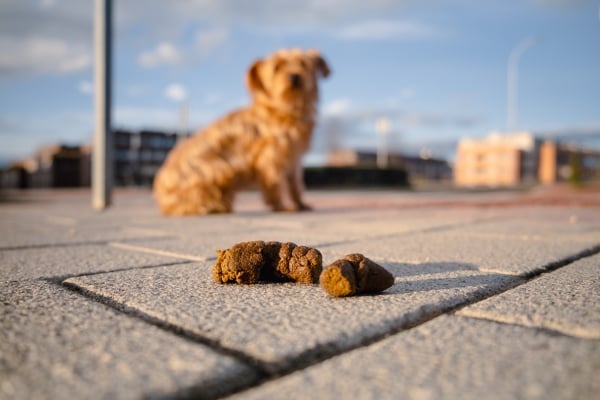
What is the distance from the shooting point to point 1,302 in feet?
3.49

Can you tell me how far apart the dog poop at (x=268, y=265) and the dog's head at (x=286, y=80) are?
3.06 metres

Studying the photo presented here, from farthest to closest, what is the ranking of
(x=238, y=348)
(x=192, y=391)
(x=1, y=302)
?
(x=1, y=302), (x=238, y=348), (x=192, y=391)

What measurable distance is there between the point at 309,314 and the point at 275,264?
37 cm

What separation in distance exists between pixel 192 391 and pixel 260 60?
405 cm

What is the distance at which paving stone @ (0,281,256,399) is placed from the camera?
64cm

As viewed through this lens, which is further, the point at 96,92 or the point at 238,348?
the point at 96,92

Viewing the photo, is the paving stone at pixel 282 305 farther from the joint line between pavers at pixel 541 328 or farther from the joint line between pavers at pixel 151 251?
the joint line between pavers at pixel 151 251

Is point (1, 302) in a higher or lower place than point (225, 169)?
lower

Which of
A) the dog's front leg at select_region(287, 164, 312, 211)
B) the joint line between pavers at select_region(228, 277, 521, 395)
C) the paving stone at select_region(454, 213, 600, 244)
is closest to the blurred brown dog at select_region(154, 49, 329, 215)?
Result: the dog's front leg at select_region(287, 164, 312, 211)

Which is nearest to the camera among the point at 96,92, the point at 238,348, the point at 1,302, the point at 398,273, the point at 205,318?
the point at 238,348

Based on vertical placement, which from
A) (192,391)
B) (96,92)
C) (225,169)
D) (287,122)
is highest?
(96,92)

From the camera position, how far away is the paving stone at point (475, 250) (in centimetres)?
160

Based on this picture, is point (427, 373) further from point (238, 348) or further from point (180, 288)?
point (180, 288)

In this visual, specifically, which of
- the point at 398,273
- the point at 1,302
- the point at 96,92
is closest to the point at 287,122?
the point at 96,92
